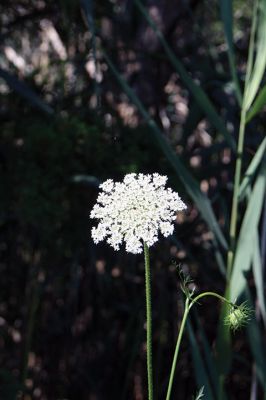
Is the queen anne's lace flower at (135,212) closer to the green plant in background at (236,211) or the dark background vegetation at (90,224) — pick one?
the green plant in background at (236,211)

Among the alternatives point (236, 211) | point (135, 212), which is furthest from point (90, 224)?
point (135, 212)

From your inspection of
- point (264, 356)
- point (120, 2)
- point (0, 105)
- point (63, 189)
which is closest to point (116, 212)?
point (264, 356)

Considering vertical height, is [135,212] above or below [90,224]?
below

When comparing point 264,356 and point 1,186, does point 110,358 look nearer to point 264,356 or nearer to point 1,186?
point 1,186

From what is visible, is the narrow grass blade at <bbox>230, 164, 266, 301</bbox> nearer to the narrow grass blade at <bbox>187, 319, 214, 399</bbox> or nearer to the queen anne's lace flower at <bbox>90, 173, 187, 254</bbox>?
the narrow grass blade at <bbox>187, 319, 214, 399</bbox>

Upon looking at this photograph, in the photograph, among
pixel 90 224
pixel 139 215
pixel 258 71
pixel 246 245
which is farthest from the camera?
pixel 90 224

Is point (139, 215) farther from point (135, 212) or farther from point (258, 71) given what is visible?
point (258, 71)

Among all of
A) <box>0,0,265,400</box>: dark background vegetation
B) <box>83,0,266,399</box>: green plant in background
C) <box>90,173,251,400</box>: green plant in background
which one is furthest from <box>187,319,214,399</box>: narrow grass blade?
<box>0,0,265,400</box>: dark background vegetation
